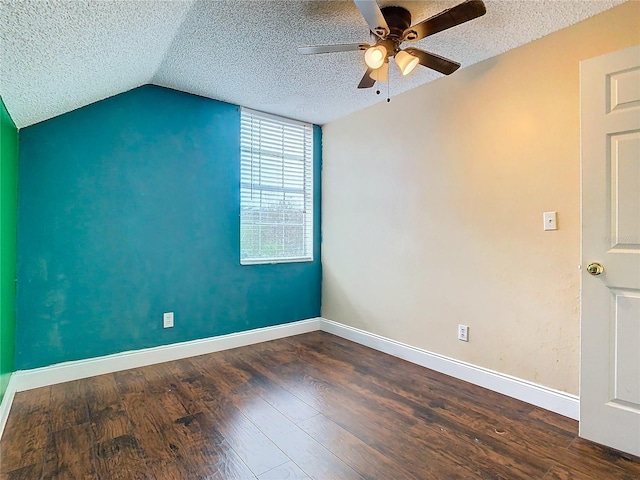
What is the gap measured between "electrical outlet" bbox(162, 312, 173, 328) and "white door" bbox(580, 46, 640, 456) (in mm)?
3017

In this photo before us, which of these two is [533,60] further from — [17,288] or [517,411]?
[17,288]

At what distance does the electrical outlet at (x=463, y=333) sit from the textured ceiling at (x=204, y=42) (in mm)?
2027

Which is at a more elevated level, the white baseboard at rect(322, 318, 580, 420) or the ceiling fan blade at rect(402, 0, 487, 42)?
the ceiling fan blade at rect(402, 0, 487, 42)

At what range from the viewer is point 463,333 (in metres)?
2.55

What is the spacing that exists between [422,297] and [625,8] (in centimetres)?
221

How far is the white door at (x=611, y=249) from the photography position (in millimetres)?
1659

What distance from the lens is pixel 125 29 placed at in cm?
162

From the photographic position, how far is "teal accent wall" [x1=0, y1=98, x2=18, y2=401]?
75.3 inches

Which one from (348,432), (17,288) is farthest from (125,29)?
(348,432)

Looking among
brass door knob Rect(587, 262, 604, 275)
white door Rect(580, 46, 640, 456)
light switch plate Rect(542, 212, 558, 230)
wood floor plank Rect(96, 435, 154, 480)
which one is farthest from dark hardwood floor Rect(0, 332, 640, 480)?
light switch plate Rect(542, 212, 558, 230)

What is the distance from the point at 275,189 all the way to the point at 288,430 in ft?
7.93

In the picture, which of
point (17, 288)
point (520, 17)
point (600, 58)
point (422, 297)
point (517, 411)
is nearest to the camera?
point (600, 58)

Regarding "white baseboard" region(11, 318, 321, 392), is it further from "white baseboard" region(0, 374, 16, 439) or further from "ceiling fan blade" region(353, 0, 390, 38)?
"ceiling fan blade" region(353, 0, 390, 38)

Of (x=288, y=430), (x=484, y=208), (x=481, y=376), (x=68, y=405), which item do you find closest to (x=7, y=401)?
(x=68, y=405)
